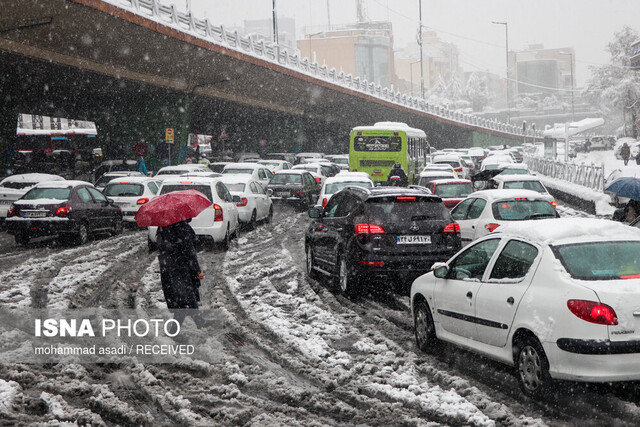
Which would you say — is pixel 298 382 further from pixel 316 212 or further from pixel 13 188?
pixel 13 188

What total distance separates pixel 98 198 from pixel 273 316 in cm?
1159

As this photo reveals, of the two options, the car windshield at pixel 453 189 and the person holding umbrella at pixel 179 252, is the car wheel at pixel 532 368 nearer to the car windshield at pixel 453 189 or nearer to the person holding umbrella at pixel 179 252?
the person holding umbrella at pixel 179 252

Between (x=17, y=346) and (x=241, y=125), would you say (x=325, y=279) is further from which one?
(x=241, y=125)

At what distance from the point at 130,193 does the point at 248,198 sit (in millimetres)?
3940

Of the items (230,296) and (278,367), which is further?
(230,296)

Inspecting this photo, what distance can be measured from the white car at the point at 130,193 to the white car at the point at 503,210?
37.4 feet

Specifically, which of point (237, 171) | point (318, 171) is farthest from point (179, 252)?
point (318, 171)

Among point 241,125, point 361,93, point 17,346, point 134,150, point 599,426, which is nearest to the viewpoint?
point 599,426

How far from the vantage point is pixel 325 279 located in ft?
43.6

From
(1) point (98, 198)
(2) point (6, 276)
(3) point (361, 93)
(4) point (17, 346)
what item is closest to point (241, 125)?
(3) point (361, 93)

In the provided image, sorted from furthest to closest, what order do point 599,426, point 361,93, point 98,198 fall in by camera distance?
point 361,93 < point 98,198 < point 599,426

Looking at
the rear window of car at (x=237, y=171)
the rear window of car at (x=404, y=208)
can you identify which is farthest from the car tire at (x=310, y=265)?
the rear window of car at (x=237, y=171)

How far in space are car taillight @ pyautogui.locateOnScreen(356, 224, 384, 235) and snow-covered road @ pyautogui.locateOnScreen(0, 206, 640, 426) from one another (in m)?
0.98

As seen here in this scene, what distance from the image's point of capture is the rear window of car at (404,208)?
11.1m
